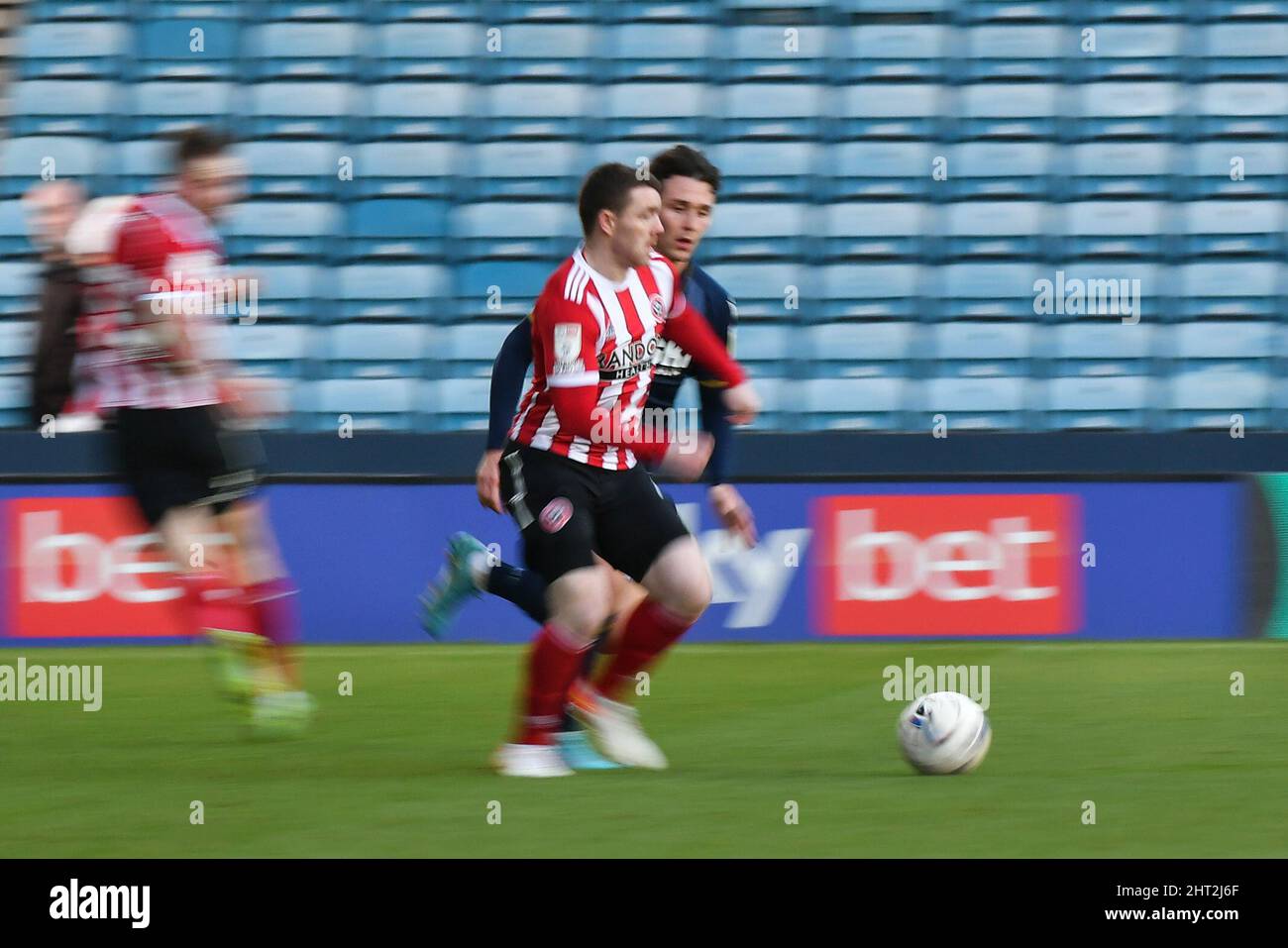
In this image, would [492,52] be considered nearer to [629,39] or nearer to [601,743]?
[629,39]

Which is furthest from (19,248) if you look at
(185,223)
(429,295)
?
(185,223)

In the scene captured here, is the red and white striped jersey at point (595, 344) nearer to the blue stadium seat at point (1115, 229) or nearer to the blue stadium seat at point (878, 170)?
the blue stadium seat at point (878, 170)

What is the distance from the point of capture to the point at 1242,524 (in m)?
8.91

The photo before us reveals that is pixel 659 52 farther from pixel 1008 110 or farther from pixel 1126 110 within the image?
pixel 1126 110

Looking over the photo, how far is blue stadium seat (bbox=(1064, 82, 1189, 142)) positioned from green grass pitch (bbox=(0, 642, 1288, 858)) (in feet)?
13.8

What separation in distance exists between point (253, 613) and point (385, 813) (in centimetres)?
144

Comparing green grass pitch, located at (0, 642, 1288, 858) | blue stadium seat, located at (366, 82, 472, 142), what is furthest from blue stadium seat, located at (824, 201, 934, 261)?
green grass pitch, located at (0, 642, 1288, 858)

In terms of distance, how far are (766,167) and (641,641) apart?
630cm

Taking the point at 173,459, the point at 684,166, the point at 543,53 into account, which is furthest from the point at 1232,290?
the point at 173,459

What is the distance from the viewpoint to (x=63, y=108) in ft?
37.8

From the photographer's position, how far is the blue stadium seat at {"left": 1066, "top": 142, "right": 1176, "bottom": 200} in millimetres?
11242

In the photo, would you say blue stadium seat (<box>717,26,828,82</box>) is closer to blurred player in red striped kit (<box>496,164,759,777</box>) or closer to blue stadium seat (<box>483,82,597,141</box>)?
blue stadium seat (<box>483,82,597,141</box>)

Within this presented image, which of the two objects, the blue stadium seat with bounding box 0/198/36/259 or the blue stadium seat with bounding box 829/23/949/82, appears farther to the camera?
the blue stadium seat with bounding box 829/23/949/82

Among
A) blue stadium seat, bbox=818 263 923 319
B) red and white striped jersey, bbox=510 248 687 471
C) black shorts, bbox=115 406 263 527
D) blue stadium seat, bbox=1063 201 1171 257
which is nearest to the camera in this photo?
red and white striped jersey, bbox=510 248 687 471
